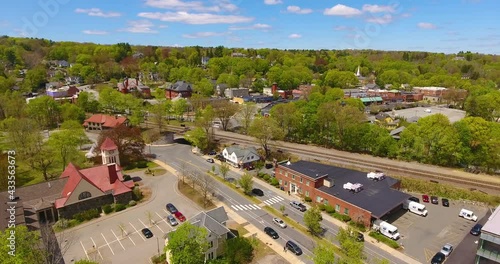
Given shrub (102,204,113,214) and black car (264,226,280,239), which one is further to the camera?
shrub (102,204,113,214)

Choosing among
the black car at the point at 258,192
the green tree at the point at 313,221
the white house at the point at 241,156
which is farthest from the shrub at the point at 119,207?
the green tree at the point at 313,221

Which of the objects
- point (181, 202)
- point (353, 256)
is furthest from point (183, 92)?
point (353, 256)

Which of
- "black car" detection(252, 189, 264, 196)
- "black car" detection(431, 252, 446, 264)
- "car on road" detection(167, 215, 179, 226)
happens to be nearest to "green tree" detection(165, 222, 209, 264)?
"car on road" detection(167, 215, 179, 226)

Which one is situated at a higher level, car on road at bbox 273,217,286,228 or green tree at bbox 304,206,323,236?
green tree at bbox 304,206,323,236

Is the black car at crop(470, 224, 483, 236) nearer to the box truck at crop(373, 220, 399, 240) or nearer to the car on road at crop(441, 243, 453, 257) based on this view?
the car on road at crop(441, 243, 453, 257)

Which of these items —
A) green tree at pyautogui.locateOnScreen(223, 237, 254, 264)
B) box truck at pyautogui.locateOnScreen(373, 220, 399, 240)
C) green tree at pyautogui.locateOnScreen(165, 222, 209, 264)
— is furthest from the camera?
box truck at pyautogui.locateOnScreen(373, 220, 399, 240)

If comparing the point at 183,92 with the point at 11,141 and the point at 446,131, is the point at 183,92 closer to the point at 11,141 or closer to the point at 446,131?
the point at 11,141

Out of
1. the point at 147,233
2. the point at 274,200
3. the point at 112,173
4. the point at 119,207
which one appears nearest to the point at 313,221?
the point at 274,200
